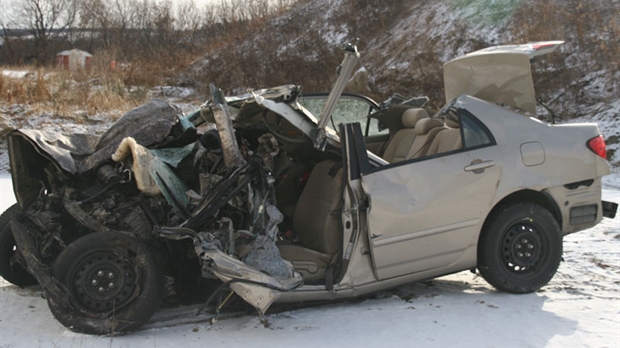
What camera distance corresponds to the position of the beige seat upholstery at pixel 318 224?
441cm

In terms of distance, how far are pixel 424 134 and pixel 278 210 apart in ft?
5.79

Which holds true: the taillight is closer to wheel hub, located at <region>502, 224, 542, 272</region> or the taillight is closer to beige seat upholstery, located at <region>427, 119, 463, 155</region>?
wheel hub, located at <region>502, 224, 542, 272</region>

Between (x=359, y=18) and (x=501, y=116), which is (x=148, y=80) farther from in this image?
(x=501, y=116)

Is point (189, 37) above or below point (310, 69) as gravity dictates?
above

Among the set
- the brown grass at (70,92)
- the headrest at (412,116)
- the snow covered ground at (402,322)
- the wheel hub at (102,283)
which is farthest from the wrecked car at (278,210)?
the brown grass at (70,92)

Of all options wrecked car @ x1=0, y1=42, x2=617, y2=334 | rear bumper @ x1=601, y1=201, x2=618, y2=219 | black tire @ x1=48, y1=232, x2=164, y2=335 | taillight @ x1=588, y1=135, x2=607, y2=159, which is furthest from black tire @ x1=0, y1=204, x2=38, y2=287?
rear bumper @ x1=601, y1=201, x2=618, y2=219

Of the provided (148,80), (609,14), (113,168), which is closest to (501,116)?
(113,168)

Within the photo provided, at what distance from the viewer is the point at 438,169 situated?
4.47 metres

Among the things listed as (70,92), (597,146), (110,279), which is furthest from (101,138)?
(70,92)

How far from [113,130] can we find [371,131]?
2.82 meters

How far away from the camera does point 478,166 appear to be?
4.57 metres

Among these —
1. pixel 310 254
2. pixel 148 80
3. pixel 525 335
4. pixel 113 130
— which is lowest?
pixel 525 335

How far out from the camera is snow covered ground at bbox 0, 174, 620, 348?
3.84m

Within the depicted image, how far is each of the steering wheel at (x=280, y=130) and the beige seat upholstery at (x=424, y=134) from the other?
1225mm
